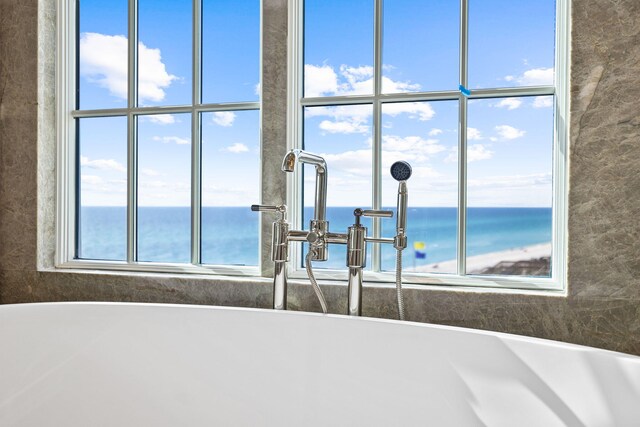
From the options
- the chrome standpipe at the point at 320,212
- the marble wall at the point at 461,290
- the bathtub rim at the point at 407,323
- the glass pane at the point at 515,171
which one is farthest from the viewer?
the glass pane at the point at 515,171

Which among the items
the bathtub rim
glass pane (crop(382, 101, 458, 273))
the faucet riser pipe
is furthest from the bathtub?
glass pane (crop(382, 101, 458, 273))

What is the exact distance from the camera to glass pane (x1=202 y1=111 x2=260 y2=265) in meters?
2.03

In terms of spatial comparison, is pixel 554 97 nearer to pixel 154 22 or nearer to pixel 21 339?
pixel 154 22

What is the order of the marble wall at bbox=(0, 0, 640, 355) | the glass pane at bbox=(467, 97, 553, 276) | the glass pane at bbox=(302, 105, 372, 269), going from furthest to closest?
the glass pane at bbox=(302, 105, 372, 269) < the glass pane at bbox=(467, 97, 553, 276) < the marble wall at bbox=(0, 0, 640, 355)

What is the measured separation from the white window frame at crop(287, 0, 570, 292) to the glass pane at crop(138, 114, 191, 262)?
0.54 m

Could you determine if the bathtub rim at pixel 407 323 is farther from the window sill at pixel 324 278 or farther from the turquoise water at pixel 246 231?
the turquoise water at pixel 246 231

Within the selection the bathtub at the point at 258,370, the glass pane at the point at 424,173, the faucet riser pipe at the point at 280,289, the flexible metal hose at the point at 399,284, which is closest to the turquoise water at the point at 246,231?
the glass pane at the point at 424,173

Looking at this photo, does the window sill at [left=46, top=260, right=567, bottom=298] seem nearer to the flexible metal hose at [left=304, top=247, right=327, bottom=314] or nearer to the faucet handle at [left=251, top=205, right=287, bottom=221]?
the flexible metal hose at [left=304, top=247, right=327, bottom=314]

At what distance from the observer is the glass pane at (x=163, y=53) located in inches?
82.6

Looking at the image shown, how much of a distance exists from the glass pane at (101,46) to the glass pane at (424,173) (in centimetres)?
117

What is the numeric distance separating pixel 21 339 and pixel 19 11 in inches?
50.6

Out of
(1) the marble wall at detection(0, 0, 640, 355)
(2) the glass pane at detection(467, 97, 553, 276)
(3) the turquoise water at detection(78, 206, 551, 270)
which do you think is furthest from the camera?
(3) the turquoise water at detection(78, 206, 551, 270)

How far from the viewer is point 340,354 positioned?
1.38m

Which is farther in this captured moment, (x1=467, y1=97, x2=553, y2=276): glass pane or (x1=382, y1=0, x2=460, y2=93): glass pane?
(x1=382, y1=0, x2=460, y2=93): glass pane
